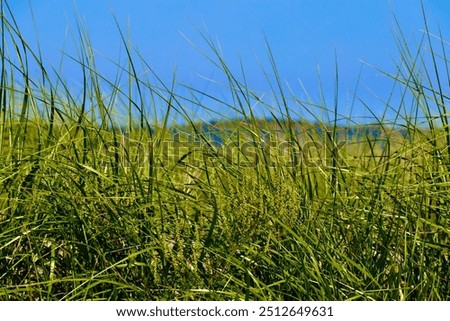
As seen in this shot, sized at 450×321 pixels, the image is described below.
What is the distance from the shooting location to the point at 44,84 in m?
2.60

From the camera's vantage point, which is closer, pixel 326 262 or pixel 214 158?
pixel 326 262

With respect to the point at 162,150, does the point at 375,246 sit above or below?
below

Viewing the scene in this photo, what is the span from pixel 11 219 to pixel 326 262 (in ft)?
3.08

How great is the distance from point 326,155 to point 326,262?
19.6 inches

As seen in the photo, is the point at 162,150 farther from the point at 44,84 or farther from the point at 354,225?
the point at 354,225
